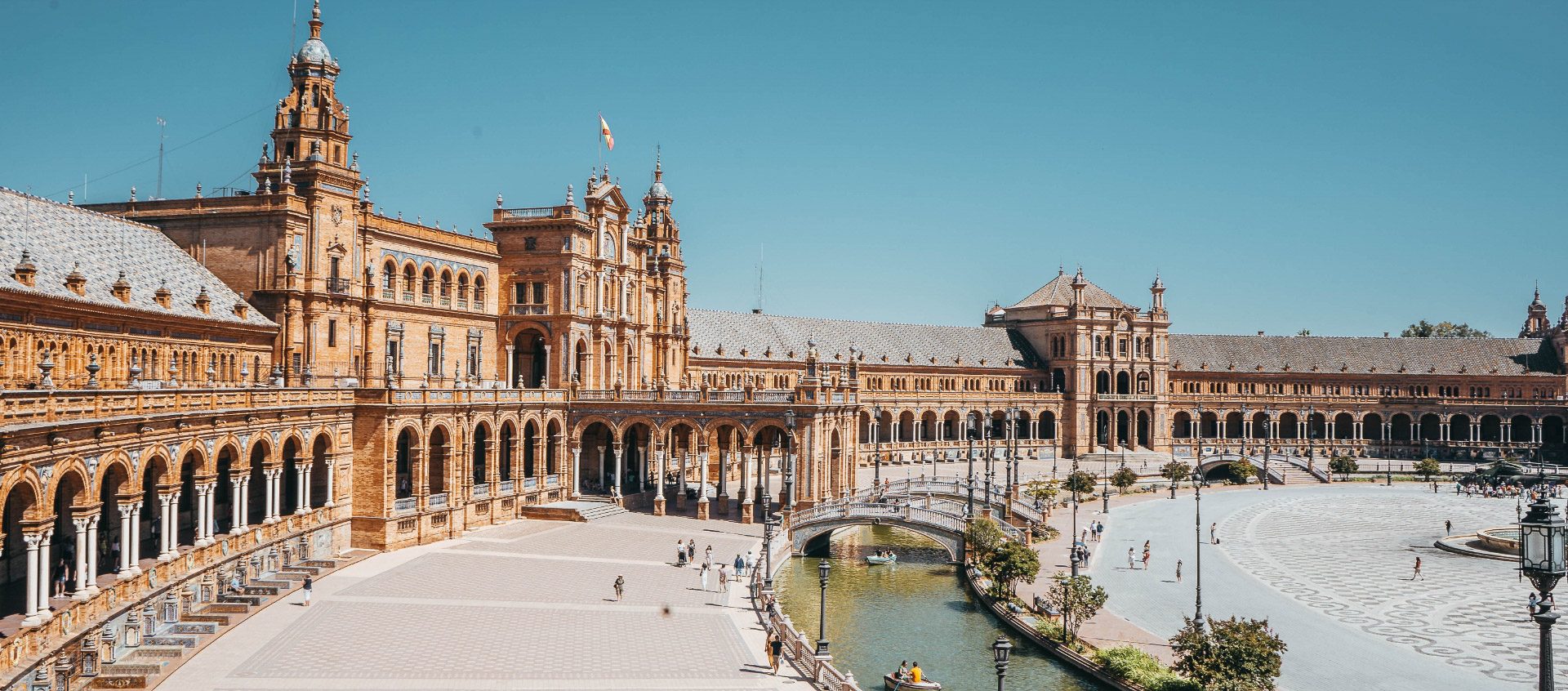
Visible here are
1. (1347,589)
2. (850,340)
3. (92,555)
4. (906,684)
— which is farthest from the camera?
(850,340)

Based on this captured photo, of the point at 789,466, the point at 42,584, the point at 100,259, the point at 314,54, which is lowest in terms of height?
the point at 42,584

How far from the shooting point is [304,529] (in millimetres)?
49562

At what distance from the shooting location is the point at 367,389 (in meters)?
54.2

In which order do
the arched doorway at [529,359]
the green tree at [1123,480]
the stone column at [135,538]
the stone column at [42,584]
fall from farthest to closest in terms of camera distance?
the green tree at [1123,480] < the arched doorway at [529,359] < the stone column at [135,538] < the stone column at [42,584]

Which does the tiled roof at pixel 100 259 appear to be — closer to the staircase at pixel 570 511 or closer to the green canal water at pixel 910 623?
the staircase at pixel 570 511

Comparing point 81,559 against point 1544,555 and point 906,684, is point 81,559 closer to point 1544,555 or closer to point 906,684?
point 906,684

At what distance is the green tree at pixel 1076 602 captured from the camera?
44469mm

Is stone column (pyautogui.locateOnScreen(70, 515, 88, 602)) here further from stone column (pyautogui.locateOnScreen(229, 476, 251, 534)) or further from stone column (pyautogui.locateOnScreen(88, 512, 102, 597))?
stone column (pyautogui.locateOnScreen(229, 476, 251, 534))

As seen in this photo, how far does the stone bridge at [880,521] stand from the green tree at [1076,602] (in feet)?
50.2

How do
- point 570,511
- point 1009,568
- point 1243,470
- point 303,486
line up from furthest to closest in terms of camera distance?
point 1243,470 < point 570,511 < point 1009,568 < point 303,486

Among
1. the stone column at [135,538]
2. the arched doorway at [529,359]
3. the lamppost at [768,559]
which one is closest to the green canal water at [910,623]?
the lamppost at [768,559]

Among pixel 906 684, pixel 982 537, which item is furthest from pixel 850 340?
pixel 906 684

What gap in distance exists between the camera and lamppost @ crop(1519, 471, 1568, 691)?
15.4 metres

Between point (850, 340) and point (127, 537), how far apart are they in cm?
8920
